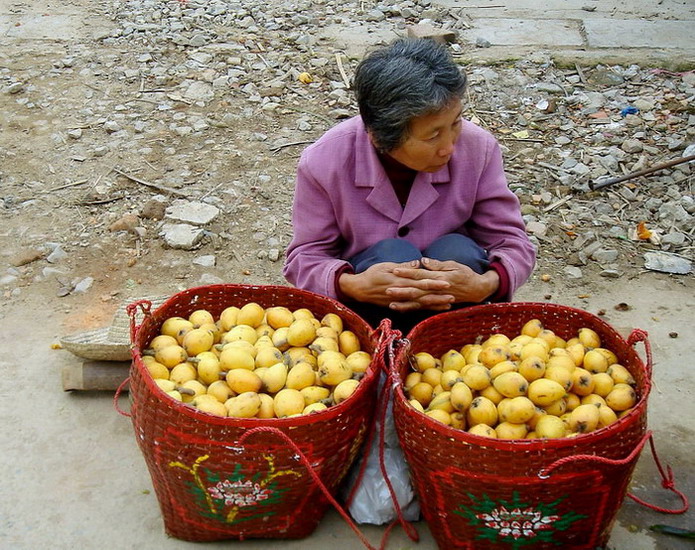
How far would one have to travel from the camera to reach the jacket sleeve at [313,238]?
8.31 ft

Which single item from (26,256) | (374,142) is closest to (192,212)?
(26,256)

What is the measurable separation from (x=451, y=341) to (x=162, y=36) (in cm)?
475

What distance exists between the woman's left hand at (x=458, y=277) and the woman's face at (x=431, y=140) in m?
0.31

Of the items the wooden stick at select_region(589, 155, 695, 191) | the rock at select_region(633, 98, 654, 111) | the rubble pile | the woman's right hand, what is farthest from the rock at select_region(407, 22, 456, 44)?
the woman's right hand

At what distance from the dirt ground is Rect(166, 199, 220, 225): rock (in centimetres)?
7

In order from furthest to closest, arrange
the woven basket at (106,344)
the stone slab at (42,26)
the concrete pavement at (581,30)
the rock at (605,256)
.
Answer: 1. the stone slab at (42,26)
2. the concrete pavement at (581,30)
3. the rock at (605,256)
4. the woven basket at (106,344)

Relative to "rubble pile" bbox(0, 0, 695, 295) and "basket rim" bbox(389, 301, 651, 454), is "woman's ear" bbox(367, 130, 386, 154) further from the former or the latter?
"rubble pile" bbox(0, 0, 695, 295)

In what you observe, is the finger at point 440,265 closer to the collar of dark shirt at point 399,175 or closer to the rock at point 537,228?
the collar of dark shirt at point 399,175

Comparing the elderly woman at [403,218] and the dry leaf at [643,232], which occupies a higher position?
the elderly woman at [403,218]

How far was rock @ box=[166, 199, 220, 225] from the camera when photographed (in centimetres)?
406

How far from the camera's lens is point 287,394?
6.82 feet

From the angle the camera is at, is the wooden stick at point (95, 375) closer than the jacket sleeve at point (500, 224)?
No

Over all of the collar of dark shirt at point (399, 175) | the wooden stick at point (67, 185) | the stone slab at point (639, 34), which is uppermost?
the collar of dark shirt at point (399, 175)

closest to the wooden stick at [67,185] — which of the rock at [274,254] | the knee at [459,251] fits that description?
the rock at [274,254]
